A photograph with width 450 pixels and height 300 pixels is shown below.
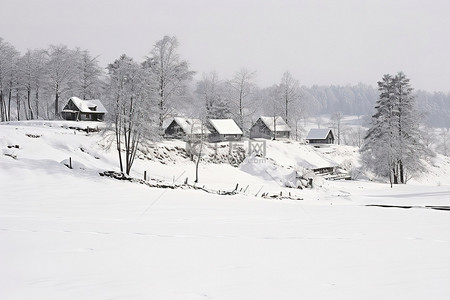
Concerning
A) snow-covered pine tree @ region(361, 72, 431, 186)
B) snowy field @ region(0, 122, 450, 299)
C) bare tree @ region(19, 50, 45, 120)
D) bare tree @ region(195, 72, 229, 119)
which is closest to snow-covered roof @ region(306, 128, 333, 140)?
bare tree @ region(195, 72, 229, 119)

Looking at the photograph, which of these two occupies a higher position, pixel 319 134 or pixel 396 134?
pixel 319 134

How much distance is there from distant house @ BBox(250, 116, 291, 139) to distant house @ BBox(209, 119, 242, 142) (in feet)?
28.4

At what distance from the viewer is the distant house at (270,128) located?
195ft

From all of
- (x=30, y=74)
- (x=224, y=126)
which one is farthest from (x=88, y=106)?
(x=224, y=126)

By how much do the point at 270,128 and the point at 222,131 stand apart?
11903mm

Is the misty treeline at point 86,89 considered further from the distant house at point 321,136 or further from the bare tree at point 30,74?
the distant house at point 321,136

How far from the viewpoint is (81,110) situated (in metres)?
47.2

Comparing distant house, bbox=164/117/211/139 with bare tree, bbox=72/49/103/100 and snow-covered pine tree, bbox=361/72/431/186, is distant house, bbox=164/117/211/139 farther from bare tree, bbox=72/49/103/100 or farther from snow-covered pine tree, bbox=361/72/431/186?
snow-covered pine tree, bbox=361/72/431/186

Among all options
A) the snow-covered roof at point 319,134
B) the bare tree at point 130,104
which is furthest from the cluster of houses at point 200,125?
the bare tree at point 130,104

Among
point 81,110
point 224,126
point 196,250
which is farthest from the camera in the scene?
point 224,126

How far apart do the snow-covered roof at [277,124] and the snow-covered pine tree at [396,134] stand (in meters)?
19.6

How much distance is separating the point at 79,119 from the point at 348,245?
151ft

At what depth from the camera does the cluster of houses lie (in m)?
46.3

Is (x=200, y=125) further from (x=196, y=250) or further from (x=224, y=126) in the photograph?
(x=196, y=250)
